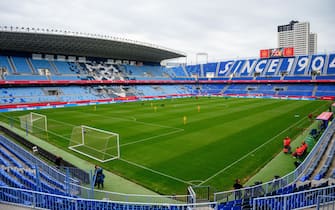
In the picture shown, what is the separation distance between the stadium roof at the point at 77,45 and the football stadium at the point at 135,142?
235mm

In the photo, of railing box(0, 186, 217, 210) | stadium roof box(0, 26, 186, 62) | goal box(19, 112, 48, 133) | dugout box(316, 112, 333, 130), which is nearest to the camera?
railing box(0, 186, 217, 210)

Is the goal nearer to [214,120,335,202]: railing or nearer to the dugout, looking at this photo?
[214,120,335,202]: railing

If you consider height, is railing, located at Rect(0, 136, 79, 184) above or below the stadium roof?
below

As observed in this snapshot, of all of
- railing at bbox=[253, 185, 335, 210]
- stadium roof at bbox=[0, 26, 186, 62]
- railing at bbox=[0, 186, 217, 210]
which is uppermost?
stadium roof at bbox=[0, 26, 186, 62]

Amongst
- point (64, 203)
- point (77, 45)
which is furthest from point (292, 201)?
point (77, 45)

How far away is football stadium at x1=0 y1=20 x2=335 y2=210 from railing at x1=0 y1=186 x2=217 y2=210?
1.7 inches

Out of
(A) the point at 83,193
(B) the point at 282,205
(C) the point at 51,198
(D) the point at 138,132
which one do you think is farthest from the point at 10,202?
(D) the point at 138,132

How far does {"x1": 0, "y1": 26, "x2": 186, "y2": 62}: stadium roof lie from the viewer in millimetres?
45438

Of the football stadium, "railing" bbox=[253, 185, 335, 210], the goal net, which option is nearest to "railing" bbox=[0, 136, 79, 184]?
the football stadium

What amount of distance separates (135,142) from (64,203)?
12.0 m

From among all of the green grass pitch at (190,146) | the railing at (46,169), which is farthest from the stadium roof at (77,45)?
the railing at (46,169)

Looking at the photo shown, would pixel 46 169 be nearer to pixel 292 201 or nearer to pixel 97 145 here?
pixel 97 145

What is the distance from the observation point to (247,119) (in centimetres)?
3022

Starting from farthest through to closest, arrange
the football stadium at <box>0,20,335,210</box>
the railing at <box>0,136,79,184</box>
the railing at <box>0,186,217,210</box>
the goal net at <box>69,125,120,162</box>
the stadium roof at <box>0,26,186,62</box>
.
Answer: the stadium roof at <box>0,26,186,62</box> < the goal net at <box>69,125,120,162</box> < the railing at <box>0,136,79,184</box> < the football stadium at <box>0,20,335,210</box> < the railing at <box>0,186,217,210</box>
